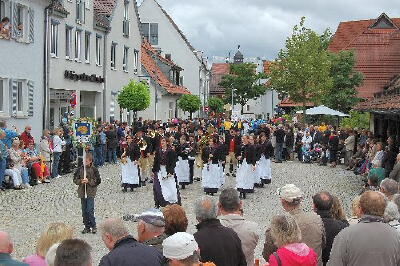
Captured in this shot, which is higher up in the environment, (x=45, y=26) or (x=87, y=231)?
(x=45, y=26)

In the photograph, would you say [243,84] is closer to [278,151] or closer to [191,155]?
[278,151]

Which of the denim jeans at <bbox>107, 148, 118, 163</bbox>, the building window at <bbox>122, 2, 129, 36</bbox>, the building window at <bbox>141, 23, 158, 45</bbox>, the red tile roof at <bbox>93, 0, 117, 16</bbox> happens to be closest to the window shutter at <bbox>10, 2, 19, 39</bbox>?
the denim jeans at <bbox>107, 148, 118, 163</bbox>

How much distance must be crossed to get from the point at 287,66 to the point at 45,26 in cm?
2389

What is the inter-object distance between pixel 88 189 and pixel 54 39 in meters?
19.7

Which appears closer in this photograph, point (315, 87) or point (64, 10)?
point (64, 10)

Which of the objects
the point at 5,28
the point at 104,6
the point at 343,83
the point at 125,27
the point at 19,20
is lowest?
the point at 343,83

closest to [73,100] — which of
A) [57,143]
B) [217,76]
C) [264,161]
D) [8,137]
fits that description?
[57,143]

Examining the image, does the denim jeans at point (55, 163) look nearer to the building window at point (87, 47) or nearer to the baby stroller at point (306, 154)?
the building window at point (87, 47)

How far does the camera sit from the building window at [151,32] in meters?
65.8

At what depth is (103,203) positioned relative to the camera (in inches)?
757

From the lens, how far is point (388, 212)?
790 centimetres

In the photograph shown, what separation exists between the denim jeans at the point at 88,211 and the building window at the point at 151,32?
52.1m

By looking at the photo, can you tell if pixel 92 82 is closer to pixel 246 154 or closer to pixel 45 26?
pixel 45 26

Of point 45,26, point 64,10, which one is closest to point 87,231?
point 45,26
